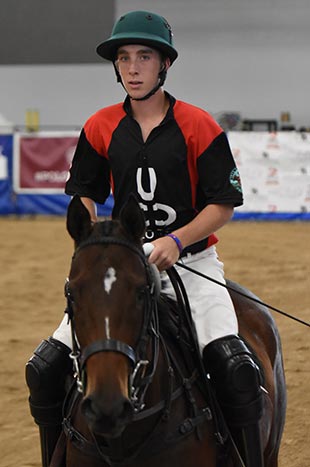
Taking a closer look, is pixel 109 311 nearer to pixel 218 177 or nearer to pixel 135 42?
pixel 218 177


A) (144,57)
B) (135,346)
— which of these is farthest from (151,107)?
(135,346)

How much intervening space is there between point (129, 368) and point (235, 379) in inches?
34.7

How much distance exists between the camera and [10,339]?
7855mm

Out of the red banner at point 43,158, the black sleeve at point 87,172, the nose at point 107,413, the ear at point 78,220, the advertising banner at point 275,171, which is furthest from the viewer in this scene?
the red banner at point 43,158

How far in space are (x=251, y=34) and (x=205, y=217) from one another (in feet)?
82.4

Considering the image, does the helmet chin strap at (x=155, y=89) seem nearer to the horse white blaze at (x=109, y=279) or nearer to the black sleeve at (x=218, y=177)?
the black sleeve at (x=218, y=177)

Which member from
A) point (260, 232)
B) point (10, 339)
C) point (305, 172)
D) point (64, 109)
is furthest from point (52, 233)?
point (64, 109)

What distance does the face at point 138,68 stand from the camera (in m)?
3.04

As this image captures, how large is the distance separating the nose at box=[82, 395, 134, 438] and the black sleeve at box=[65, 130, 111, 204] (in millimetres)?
1296

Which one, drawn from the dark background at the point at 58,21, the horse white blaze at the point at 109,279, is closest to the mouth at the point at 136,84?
the horse white blaze at the point at 109,279

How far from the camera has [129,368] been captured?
2.28 metres

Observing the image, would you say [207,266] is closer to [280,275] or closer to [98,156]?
[98,156]

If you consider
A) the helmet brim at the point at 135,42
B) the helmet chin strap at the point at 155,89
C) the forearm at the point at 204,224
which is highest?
the helmet brim at the point at 135,42

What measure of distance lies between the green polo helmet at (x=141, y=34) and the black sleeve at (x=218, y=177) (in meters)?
0.45
